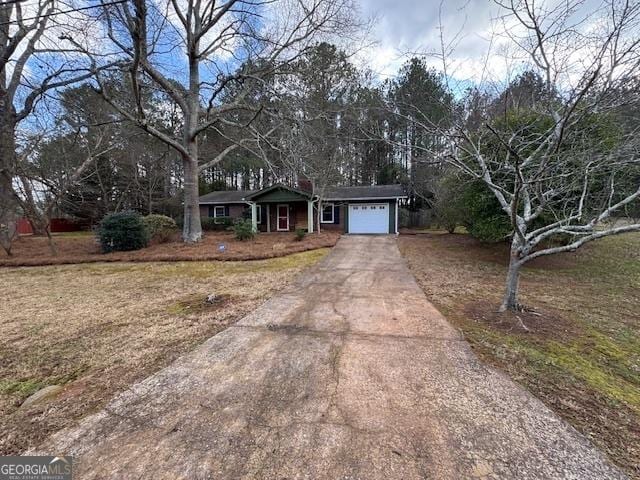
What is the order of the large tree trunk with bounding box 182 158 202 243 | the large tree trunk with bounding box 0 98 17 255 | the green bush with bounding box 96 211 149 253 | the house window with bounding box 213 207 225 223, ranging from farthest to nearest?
the house window with bounding box 213 207 225 223 < the large tree trunk with bounding box 182 158 202 243 < the green bush with bounding box 96 211 149 253 < the large tree trunk with bounding box 0 98 17 255

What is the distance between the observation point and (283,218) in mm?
18125

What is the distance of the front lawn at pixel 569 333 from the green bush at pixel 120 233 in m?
10.2

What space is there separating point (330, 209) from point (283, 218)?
2950 mm

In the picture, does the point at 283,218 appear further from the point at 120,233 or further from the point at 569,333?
the point at 569,333

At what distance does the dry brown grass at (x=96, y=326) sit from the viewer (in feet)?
8.00

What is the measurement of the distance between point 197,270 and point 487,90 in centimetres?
761

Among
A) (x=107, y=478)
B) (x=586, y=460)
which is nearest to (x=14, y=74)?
(x=107, y=478)

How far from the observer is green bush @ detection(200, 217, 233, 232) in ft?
63.8

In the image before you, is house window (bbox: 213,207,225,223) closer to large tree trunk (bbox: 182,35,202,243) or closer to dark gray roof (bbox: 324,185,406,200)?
large tree trunk (bbox: 182,35,202,243)

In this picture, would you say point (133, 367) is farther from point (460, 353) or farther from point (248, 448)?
point (460, 353)

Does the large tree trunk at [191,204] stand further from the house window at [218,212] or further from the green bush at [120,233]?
the house window at [218,212]

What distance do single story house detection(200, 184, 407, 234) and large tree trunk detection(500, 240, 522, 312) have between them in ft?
37.9

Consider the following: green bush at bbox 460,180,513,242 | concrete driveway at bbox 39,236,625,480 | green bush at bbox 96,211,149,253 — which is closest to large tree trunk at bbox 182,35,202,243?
green bush at bbox 96,211,149,253

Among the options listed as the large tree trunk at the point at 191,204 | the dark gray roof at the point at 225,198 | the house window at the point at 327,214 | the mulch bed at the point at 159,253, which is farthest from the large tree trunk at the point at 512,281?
the dark gray roof at the point at 225,198
